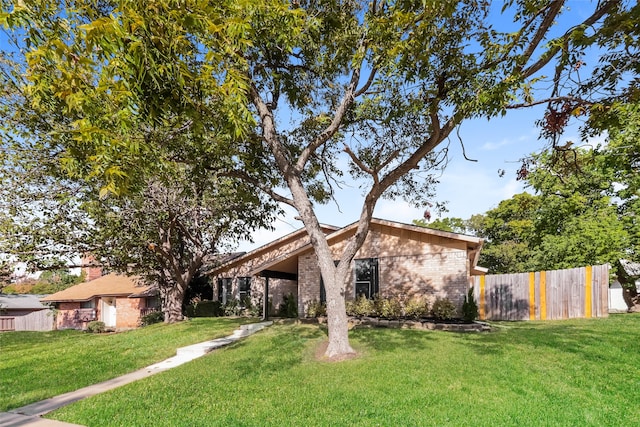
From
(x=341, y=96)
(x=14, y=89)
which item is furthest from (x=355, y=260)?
(x=14, y=89)

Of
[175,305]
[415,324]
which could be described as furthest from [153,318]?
[415,324]

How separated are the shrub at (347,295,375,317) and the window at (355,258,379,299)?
627mm

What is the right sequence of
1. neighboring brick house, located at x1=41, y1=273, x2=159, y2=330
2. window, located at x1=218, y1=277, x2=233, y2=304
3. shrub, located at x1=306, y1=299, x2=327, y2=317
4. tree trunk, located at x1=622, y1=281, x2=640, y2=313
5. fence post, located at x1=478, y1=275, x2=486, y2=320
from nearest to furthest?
1. shrub, located at x1=306, y1=299, x2=327, y2=317
2. fence post, located at x1=478, y1=275, x2=486, y2=320
3. tree trunk, located at x1=622, y1=281, x2=640, y2=313
4. window, located at x1=218, y1=277, x2=233, y2=304
5. neighboring brick house, located at x1=41, y1=273, x2=159, y2=330

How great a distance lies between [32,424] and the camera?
6.00 m

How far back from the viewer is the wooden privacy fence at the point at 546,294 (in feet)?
50.0

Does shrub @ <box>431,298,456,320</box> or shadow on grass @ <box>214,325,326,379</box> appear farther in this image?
shrub @ <box>431,298,456,320</box>

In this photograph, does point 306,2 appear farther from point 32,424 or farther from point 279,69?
point 32,424

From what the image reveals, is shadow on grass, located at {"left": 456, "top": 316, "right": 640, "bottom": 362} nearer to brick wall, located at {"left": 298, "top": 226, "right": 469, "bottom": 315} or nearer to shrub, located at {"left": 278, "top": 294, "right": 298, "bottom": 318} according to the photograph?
brick wall, located at {"left": 298, "top": 226, "right": 469, "bottom": 315}

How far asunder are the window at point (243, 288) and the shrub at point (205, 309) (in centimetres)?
143

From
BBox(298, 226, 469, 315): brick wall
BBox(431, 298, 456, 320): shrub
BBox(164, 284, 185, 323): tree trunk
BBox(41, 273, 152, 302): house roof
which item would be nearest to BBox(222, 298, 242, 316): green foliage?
BBox(164, 284, 185, 323): tree trunk

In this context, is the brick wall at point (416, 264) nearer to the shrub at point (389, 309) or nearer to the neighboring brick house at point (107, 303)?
the shrub at point (389, 309)

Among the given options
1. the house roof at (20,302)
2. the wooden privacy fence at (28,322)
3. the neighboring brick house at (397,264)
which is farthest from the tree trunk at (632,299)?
the house roof at (20,302)

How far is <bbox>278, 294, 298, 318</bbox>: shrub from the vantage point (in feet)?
61.5

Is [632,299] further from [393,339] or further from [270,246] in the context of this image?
[270,246]
